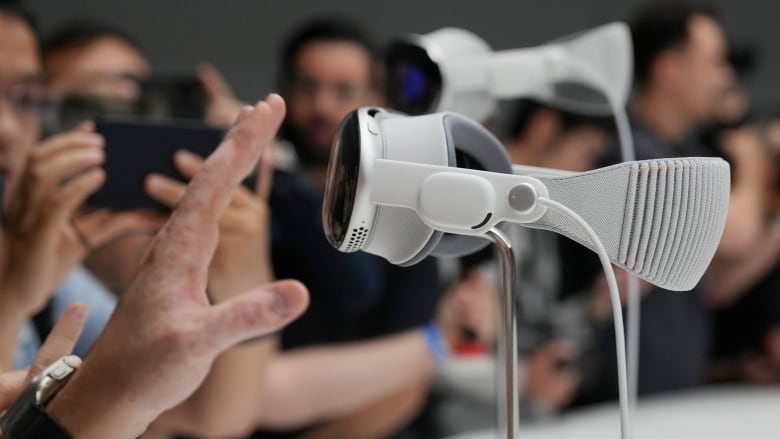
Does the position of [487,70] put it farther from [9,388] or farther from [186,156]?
[9,388]

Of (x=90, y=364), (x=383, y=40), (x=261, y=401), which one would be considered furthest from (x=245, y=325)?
(x=383, y=40)

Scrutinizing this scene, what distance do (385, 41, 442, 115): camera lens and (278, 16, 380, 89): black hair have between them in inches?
24.4

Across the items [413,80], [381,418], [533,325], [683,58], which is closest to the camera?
[413,80]

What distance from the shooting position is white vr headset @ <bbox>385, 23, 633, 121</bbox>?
1038 millimetres

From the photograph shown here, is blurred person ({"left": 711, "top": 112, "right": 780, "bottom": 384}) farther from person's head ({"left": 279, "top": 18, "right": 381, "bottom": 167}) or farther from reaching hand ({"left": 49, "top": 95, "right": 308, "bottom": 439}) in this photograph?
reaching hand ({"left": 49, "top": 95, "right": 308, "bottom": 439})

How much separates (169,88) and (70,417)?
77 cm

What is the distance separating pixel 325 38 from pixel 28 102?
66 centimetres

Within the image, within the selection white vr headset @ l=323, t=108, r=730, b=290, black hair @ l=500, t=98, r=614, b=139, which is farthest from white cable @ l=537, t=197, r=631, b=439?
black hair @ l=500, t=98, r=614, b=139

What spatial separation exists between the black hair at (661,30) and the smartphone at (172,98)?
1.36m

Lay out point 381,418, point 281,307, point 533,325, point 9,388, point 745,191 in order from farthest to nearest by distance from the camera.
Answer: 1. point 745,191
2. point 533,325
3. point 381,418
4. point 9,388
5. point 281,307

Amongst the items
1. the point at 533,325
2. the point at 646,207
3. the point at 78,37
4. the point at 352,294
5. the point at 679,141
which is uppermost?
the point at 78,37

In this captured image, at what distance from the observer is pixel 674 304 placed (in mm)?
2002

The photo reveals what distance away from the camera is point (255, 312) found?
0.59 metres

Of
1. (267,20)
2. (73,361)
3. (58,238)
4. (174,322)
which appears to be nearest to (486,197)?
(174,322)
